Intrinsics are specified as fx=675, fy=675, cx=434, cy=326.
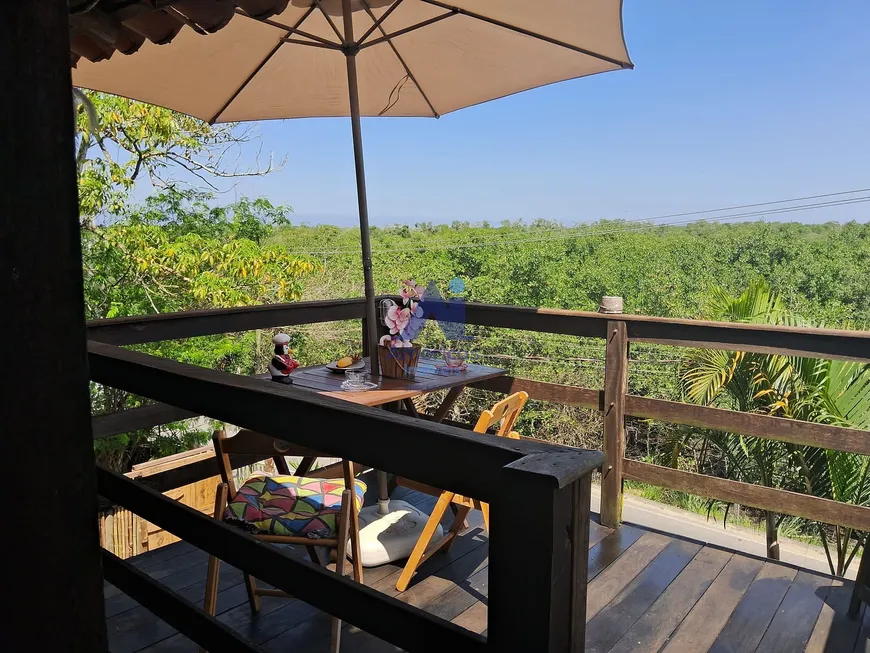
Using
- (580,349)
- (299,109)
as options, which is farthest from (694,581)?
(580,349)

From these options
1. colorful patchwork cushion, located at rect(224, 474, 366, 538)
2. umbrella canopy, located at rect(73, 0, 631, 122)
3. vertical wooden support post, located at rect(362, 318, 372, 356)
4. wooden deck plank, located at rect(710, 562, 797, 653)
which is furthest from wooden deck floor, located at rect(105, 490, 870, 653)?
umbrella canopy, located at rect(73, 0, 631, 122)

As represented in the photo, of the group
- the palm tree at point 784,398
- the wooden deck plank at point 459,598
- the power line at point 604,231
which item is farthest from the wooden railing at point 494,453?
the power line at point 604,231

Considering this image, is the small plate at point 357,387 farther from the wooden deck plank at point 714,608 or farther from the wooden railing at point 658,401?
the wooden deck plank at point 714,608

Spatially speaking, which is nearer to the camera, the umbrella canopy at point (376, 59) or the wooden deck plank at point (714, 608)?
the wooden deck plank at point (714, 608)

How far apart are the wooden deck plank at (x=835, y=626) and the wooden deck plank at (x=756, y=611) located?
0.13 meters

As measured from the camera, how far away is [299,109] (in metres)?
3.52

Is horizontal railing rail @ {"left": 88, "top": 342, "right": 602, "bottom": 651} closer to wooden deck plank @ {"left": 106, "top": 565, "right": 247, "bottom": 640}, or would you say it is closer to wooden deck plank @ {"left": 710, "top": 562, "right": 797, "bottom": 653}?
wooden deck plank @ {"left": 106, "top": 565, "right": 247, "bottom": 640}

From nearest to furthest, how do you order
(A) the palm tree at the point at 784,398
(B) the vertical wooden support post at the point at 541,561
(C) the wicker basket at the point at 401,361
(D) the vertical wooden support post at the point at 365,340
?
(B) the vertical wooden support post at the point at 541,561 → (C) the wicker basket at the point at 401,361 → (D) the vertical wooden support post at the point at 365,340 → (A) the palm tree at the point at 784,398

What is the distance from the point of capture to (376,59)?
3.24m

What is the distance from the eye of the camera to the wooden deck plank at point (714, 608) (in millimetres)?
2084

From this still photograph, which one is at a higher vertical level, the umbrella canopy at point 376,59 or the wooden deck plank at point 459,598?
the umbrella canopy at point 376,59

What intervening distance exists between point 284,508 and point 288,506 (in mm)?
17

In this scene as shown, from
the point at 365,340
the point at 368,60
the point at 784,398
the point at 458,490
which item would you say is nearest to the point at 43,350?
the point at 458,490

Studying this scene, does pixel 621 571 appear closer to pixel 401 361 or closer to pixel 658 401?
pixel 658 401
